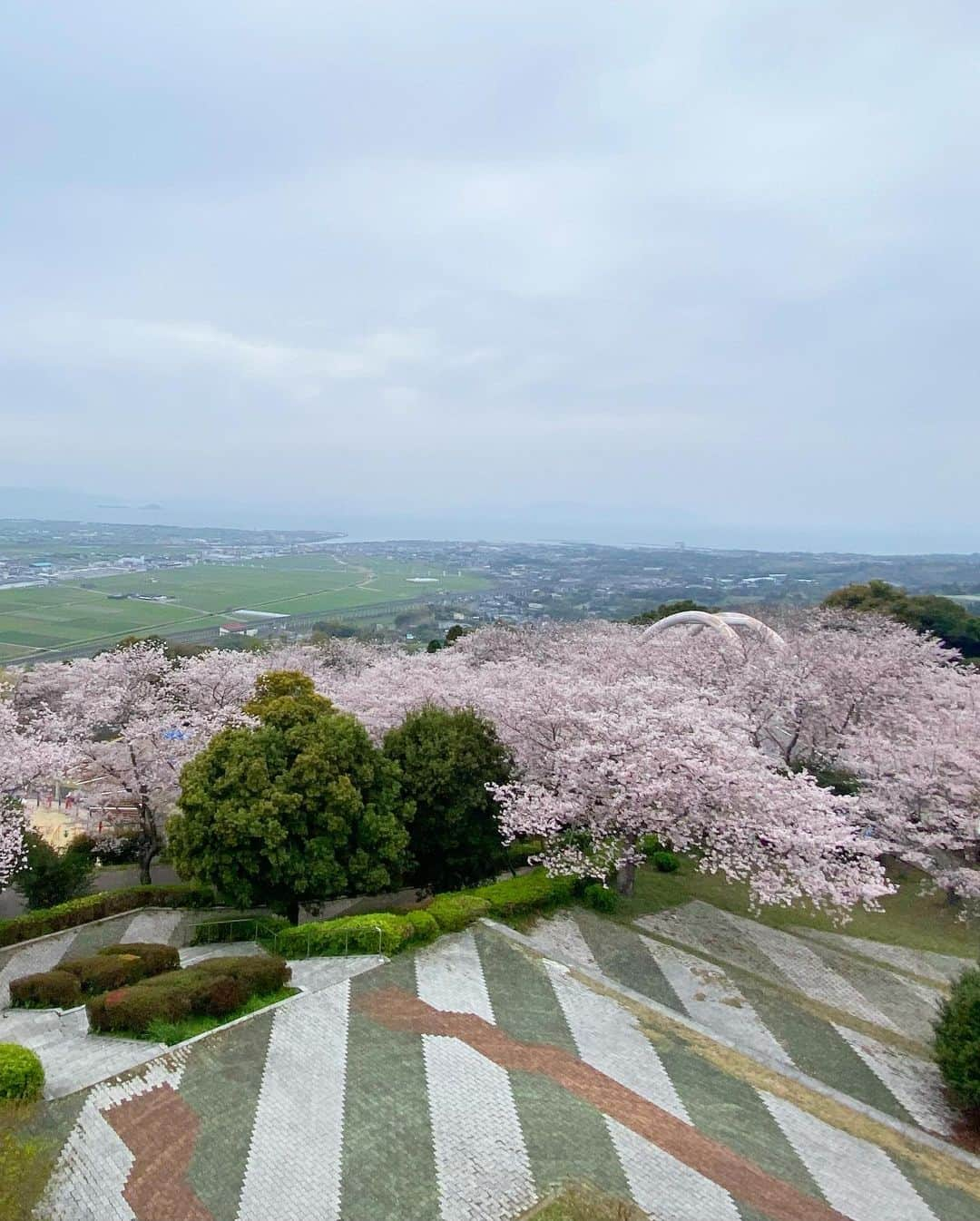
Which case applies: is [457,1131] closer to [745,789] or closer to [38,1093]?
[38,1093]

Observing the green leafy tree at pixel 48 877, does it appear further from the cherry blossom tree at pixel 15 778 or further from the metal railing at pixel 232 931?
the metal railing at pixel 232 931

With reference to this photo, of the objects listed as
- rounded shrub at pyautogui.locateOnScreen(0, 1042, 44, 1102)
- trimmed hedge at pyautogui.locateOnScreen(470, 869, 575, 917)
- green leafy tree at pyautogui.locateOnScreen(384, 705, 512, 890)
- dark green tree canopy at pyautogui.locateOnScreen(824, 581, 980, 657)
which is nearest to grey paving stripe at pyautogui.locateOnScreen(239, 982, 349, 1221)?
rounded shrub at pyautogui.locateOnScreen(0, 1042, 44, 1102)

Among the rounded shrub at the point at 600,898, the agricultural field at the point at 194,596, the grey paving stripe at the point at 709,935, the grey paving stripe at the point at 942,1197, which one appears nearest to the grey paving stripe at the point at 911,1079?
the grey paving stripe at the point at 942,1197

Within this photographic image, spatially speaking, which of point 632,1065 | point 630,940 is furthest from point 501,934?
point 632,1065

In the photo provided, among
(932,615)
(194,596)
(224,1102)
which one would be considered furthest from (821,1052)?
(194,596)

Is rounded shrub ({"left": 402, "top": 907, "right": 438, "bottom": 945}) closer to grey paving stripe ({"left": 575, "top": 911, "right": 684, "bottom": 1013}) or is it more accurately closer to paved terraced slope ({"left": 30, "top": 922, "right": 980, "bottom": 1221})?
paved terraced slope ({"left": 30, "top": 922, "right": 980, "bottom": 1221})

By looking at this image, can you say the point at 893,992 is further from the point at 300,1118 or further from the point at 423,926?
the point at 300,1118
